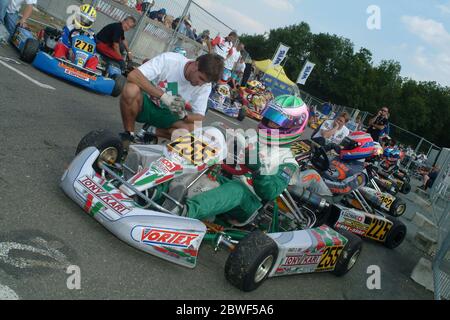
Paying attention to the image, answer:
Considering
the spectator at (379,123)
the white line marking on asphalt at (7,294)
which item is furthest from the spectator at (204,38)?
the white line marking on asphalt at (7,294)

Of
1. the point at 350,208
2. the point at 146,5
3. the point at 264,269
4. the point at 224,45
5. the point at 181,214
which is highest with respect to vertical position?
the point at 224,45

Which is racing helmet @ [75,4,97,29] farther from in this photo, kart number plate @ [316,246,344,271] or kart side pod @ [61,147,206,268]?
kart number plate @ [316,246,344,271]

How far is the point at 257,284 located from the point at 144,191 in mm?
996

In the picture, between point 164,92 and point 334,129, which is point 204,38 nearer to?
point 334,129

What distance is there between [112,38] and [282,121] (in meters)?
5.45

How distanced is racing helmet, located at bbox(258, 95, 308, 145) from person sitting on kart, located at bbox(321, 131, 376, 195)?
2247mm

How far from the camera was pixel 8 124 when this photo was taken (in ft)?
13.8

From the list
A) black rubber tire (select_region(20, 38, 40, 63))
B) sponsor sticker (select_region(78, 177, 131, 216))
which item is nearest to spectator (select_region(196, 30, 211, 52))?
black rubber tire (select_region(20, 38, 40, 63))

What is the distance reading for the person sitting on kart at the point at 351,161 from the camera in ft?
19.2

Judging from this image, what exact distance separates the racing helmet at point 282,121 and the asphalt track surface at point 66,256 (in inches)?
38.4

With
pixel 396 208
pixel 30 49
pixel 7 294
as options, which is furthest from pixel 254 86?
pixel 7 294

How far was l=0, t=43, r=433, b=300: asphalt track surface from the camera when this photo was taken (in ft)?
7.72

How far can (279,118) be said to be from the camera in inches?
140
